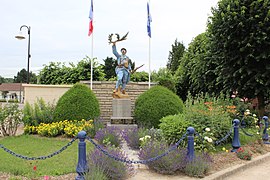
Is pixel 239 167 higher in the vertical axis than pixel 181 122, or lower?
lower

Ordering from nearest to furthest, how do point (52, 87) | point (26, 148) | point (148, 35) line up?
Answer: point (26, 148)
point (52, 87)
point (148, 35)

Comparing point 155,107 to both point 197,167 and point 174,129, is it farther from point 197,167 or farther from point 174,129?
point 197,167

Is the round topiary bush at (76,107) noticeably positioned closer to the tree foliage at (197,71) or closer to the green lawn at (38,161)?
the green lawn at (38,161)

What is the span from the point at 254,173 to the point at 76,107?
249 inches

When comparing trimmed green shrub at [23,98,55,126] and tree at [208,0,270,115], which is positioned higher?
tree at [208,0,270,115]

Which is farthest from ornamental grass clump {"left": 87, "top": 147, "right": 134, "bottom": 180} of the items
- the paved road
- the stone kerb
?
the stone kerb

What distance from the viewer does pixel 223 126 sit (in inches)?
327

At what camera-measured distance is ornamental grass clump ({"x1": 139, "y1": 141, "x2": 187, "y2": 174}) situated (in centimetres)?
563

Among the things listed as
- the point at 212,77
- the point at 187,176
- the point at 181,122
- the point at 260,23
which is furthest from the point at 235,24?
the point at 187,176

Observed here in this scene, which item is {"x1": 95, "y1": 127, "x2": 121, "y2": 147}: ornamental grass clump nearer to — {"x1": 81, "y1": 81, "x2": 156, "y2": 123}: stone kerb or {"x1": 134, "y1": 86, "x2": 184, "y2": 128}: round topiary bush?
{"x1": 134, "y1": 86, "x2": 184, "y2": 128}: round topiary bush

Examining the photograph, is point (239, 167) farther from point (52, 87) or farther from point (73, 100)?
point (52, 87)

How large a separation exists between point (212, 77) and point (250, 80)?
3039 millimetres

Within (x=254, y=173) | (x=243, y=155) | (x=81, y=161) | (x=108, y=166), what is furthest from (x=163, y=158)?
(x=243, y=155)

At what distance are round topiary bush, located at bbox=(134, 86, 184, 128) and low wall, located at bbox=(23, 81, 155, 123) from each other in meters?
2.14
